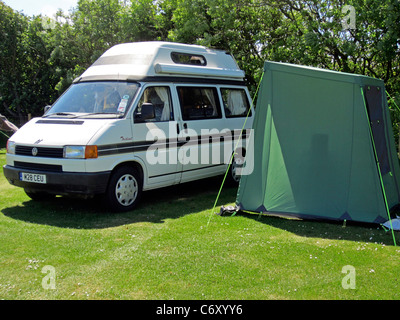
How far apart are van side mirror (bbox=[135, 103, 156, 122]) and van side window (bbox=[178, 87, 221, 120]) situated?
37.6 inches

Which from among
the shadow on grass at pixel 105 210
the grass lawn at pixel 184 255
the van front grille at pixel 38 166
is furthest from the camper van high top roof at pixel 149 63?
the grass lawn at pixel 184 255

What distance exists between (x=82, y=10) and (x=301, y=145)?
15.0m

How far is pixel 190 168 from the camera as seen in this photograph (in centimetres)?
805

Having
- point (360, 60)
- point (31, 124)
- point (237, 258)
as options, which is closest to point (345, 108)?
point (237, 258)

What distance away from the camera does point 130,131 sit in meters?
6.90

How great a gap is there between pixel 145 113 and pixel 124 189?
4.05 feet

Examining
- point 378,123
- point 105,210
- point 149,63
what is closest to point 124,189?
point 105,210

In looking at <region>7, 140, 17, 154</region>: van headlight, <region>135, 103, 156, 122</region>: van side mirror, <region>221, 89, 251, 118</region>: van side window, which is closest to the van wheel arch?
<region>135, 103, 156, 122</region>: van side mirror

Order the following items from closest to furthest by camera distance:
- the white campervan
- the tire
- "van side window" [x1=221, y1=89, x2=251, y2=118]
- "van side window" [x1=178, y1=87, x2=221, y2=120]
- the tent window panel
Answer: the tent window panel
the white campervan
the tire
"van side window" [x1=178, y1=87, x2=221, y2=120]
"van side window" [x1=221, y1=89, x2=251, y2=118]

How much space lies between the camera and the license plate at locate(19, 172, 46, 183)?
260 inches

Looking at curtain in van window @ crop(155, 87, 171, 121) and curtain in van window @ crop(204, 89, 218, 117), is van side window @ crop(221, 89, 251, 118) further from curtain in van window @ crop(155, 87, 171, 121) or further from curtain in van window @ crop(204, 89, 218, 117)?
curtain in van window @ crop(155, 87, 171, 121)

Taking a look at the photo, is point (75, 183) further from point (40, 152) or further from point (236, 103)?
point (236, 103)

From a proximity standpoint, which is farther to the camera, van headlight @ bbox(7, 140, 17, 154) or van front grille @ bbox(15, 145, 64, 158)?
van headlight @ bbox(7, 140, 17, 154)

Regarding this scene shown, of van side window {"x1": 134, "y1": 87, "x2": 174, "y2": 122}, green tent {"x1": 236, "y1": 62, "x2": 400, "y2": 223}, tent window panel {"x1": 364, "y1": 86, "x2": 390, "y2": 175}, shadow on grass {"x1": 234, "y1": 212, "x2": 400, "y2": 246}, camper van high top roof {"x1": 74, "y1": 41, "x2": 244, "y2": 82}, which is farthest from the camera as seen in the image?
camper van high top roof {"x1": 74, "y1": 41, "x2": 244, "y2": 82}
